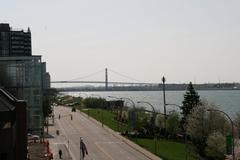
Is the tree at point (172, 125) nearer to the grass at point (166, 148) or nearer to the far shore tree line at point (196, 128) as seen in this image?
the far shore tree line at point (196, 128)

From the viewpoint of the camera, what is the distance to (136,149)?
228ft

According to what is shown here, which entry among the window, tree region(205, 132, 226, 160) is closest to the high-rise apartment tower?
tree region(205, 132, 226, 160)

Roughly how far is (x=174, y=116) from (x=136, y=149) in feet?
73.9

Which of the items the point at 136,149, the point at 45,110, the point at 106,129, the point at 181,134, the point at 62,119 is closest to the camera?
the point at 136,149

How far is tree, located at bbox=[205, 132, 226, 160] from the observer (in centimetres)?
6184

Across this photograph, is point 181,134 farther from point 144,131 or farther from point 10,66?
point 10,66

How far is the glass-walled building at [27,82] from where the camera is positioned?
273 feet

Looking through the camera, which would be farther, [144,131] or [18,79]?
[144,131]

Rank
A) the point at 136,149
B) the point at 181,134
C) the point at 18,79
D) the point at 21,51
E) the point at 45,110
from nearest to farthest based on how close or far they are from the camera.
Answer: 1. the point at 136,149
2. the point at 18,79
3. the point at 181,134
4. the point at 45,110
5. the point at 21,51

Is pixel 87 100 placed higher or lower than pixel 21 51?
lower

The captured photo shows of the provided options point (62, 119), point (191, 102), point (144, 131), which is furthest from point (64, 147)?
point (62, 119)

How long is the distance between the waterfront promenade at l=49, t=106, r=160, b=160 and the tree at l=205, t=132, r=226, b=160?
670 centimetres

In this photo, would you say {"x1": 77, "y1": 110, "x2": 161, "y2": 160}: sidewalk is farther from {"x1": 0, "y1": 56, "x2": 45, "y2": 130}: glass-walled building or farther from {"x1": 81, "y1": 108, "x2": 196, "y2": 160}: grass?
{"x1": 0, "y1": 56, "x2": 45, "y2": 130}: glass-walled building

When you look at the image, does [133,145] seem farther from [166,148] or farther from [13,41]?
[13,41]
